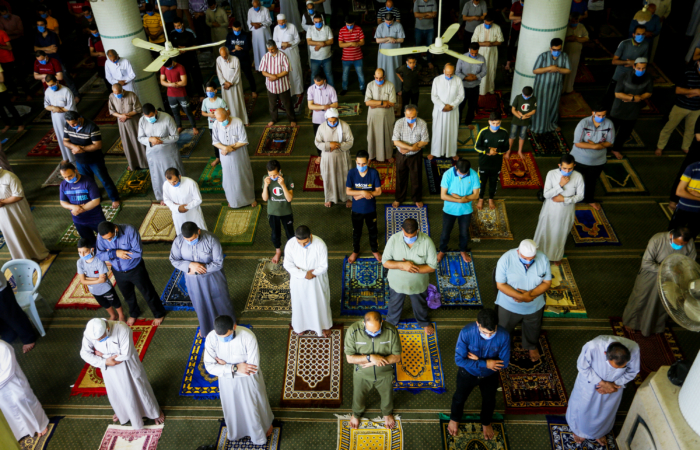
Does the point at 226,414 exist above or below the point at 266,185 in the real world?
below

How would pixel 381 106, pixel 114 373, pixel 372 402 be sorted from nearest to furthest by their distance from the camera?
1. pixel 114 373
2. pixel 372 402
3. pixel 381 106

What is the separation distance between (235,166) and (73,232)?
8.99 ft

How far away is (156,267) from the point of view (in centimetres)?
768

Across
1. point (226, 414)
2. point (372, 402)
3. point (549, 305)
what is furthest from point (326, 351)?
point (549, 305)

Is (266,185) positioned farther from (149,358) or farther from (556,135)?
(556,135)

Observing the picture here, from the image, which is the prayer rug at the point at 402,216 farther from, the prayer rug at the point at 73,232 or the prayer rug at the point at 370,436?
the prayer rug at the point at 73,232

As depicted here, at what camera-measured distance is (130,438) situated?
560 cm

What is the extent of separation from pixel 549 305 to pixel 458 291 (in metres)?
1.13

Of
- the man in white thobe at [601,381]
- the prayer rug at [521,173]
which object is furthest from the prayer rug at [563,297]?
the prayer rug at [521,173]

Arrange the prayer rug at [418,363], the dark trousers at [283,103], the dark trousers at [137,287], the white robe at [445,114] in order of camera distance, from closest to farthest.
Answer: the prayer rug at [418,363], the dark trousers at [137,287], the white robe at [445,114], the dark trousers at [283,103]

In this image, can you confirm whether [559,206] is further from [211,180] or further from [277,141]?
[211,180]

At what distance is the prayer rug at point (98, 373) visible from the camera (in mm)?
6078

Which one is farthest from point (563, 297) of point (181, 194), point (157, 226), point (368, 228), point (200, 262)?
point (157, 226)

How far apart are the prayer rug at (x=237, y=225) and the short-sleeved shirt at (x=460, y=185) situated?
3012mm
